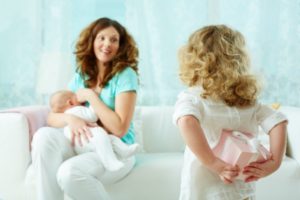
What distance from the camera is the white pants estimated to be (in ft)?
6.28

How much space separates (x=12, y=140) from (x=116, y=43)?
2.38 feet

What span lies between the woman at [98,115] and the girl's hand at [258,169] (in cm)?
70

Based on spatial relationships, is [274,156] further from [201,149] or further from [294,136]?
[294,136]

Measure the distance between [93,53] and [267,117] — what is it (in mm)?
1158

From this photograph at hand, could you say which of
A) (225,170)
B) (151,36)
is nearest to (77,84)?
(151,36)

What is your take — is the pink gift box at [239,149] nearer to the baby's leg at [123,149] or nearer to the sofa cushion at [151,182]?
the baby's leg at [123,149]

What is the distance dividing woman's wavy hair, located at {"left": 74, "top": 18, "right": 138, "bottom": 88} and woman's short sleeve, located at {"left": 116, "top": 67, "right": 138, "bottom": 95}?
0.20 ft

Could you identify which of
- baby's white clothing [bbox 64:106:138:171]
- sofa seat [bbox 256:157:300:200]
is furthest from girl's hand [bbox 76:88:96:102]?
sofa seat [bbox 256:157:300:200]

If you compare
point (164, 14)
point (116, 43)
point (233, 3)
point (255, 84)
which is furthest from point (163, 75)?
point (255, 84)

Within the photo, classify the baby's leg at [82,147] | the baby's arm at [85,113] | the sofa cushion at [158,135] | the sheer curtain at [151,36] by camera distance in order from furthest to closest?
1. the sheer curtain at [151,36]
2. the sofa cushion at [158,135]
3. the baby's arm at [85,113]
4. the baby's leg at [82,147]

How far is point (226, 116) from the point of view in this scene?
1541 mm

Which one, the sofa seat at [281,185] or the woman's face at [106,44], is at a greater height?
the woman's face at [106,44]

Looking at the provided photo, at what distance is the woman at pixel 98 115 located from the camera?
1.95 metres

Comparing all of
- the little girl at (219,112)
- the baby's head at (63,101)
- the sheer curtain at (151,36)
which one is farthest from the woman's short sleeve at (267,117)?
the sheer curtain at (151,36)
